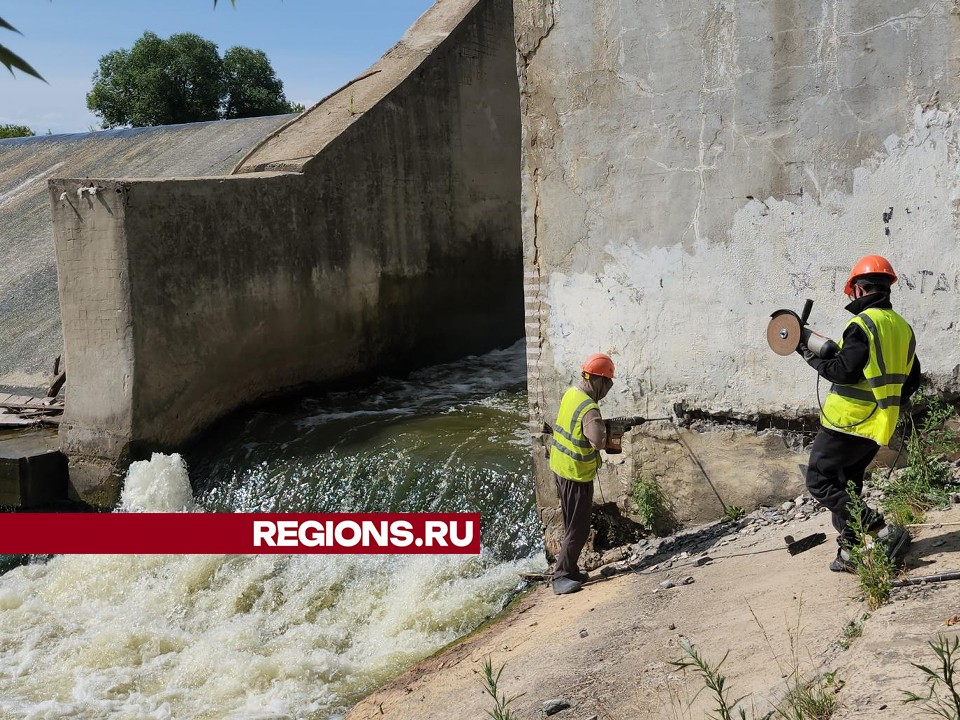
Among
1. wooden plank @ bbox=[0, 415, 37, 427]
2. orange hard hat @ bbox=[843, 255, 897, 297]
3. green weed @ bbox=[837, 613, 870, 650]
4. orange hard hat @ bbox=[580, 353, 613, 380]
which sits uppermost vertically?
orange hard hat @ bbox=[843, 255, 897, 297]

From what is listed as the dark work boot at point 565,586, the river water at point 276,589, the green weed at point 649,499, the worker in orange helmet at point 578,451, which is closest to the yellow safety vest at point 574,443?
the worker in orange helmet at point 578,451

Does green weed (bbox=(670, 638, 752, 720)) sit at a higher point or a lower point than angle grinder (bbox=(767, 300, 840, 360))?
lower

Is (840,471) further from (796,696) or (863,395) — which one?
(796,696)

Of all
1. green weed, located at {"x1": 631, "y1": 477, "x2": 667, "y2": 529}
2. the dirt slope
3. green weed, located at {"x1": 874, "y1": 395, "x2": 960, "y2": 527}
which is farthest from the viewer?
green weed, located at {"x1": 631, "y1": 477, "x2": 667, "y2": 529}

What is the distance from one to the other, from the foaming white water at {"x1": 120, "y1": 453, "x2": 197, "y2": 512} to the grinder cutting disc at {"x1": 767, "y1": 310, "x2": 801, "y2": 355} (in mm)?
5674

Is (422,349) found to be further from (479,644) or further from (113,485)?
(479,644)

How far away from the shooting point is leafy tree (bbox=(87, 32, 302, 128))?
86.7ft

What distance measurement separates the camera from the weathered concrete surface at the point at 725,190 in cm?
504

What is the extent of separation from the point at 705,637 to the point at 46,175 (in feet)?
50.2

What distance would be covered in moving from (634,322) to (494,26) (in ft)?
24.0

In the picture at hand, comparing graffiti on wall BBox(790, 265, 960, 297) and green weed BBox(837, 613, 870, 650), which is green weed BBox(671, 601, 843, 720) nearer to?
green weed BBox(837, 613, 870, 650)

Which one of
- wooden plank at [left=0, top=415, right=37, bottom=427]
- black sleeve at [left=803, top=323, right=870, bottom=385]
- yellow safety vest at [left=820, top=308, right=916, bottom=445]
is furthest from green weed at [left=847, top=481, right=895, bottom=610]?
wooden plank at [left=0, top=415, right=37, bottom=427]

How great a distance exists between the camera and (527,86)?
20.2 feet

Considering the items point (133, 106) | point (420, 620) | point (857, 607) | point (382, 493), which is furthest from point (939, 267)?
point (133, 106)
